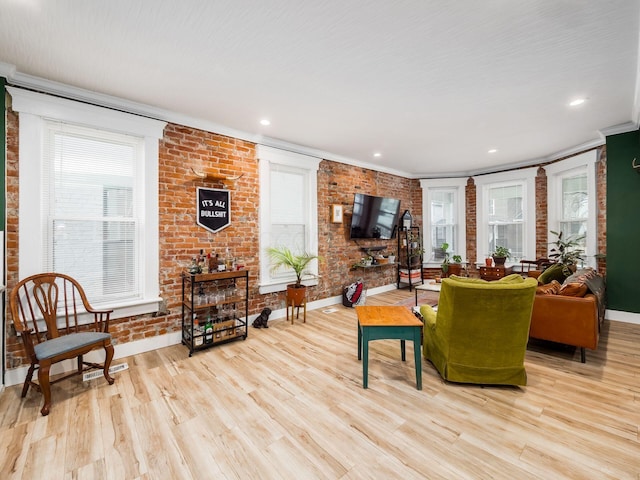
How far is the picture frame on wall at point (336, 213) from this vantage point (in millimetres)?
5117

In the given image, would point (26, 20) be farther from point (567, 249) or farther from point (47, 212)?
point (567, 249)

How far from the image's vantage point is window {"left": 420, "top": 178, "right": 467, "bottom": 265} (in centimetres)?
682

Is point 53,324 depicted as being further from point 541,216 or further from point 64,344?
point 541,216

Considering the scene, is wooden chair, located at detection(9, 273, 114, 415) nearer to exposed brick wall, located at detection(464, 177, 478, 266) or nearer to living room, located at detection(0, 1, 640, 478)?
living room, located at detection(0, 1, 640, 478)

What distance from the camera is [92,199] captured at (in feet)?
9.62

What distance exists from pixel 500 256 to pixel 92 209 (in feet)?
21.9

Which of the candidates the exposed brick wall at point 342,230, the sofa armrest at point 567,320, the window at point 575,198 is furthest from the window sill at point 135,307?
the window at point 575,198

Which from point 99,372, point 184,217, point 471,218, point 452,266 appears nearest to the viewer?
point 99,372

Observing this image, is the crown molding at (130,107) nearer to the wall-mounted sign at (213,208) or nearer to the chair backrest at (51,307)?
the wall-mounted sign at (213,208)

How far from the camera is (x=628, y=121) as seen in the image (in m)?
3.71

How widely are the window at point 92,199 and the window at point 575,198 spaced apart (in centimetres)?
635

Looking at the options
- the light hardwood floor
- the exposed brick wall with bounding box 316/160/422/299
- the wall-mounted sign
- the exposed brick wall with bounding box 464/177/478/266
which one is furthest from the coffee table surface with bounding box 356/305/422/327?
the exposed brick wall with bounding box 464/177/478/266

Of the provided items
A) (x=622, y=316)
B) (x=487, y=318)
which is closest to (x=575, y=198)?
(x=622, y=316)

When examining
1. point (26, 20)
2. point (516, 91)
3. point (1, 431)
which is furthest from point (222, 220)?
point (516, 91)
